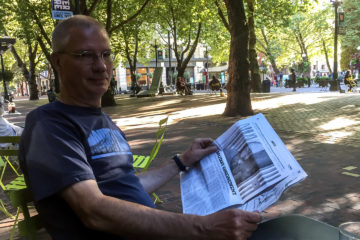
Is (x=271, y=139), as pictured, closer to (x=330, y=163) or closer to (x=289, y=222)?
(x=289, y=222)

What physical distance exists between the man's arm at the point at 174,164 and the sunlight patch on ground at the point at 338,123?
7.44 metres

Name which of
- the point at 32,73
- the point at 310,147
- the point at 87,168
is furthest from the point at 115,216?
the point at 32,73

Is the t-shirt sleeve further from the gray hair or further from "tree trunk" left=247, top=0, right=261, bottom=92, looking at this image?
"tree trunk" left=247, top=0, right=261, bottom=92

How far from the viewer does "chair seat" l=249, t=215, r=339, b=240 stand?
1257mm

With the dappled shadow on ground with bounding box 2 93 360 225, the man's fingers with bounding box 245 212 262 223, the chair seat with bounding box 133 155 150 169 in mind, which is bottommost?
the dappled shadow on ground with bounding box 2 93 360 225

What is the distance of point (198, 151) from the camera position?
184 centimetres

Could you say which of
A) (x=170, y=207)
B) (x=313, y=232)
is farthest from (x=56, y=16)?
(x=313, y=232)

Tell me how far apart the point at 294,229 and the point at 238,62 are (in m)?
9.83

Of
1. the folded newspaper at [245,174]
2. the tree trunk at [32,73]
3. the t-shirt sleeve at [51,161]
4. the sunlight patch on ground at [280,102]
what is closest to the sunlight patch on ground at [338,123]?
the sunlight patch on ground at [280,102]

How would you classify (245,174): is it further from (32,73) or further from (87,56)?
(32,73)

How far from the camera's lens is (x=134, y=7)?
71.9 ft

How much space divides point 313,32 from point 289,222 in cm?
4319

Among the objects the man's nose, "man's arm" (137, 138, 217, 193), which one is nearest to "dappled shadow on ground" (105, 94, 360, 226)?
"man's arm" (137, 138, 217, 193)

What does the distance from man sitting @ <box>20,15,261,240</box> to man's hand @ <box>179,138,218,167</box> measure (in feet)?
1.31
